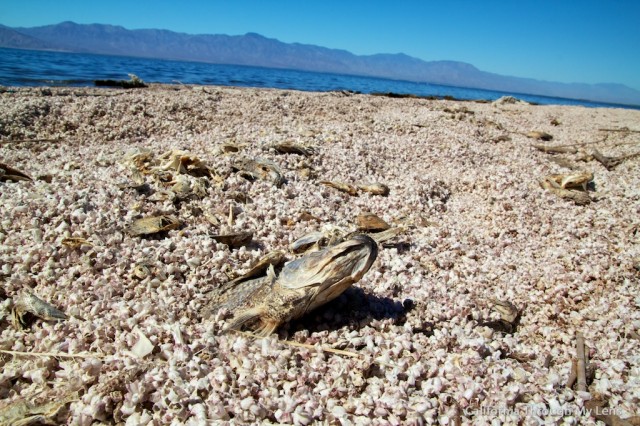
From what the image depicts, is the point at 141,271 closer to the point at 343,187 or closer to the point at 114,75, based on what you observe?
the point at 343,187

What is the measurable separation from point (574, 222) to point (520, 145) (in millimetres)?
A: 6421

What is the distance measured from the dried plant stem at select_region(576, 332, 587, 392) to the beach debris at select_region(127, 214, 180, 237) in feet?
14.6

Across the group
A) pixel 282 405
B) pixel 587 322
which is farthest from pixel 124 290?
pixel 587 322

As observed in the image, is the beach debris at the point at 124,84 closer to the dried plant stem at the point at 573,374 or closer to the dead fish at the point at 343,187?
the dead fish at the point at 343,187

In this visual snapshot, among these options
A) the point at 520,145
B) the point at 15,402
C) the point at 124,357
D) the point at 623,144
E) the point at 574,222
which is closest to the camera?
the point at 15,402

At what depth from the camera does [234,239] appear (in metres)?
4.38

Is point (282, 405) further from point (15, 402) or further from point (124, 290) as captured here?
point (124, 290)

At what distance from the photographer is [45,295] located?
333 centimetres

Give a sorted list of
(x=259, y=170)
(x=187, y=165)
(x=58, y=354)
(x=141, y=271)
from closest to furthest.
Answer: (x=58, y=354)
(x=141, y=271)
(x=187, y=165)
(x=259, y=170)

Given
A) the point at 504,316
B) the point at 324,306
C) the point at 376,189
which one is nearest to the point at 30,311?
the point at 324,306

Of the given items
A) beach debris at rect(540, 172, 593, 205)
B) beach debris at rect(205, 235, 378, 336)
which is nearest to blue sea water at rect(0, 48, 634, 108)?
beach debris at rect(205, 235, 378, 336)

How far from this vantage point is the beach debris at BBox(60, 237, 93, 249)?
154 inches

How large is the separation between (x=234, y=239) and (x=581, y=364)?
366cm

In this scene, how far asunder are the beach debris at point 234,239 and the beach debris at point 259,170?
2093 mm
